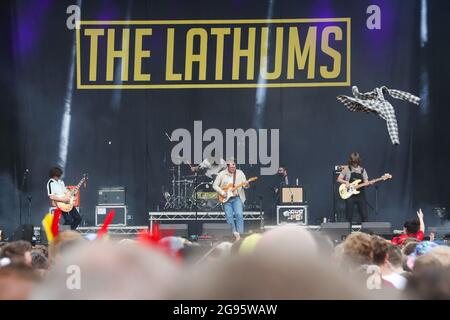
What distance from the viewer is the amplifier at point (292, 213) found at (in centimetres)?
1542

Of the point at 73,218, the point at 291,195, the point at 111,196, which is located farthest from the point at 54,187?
the point at 291,195

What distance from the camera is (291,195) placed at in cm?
1550

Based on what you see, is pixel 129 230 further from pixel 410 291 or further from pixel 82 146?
pixel 410 291

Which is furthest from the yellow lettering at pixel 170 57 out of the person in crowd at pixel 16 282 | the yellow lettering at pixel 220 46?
the person in crowd at pixel 16 282

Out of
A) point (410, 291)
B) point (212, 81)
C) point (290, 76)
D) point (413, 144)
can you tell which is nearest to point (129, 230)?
point (212, 81)

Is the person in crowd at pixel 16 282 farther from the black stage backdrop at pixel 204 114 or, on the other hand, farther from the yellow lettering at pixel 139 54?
the yellow lettering at pixel 139 54

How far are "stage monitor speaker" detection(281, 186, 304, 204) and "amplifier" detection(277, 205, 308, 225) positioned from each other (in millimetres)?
138

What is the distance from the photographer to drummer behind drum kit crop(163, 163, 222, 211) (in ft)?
50.7

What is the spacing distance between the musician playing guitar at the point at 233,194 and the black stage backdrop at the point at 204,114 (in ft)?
5.37

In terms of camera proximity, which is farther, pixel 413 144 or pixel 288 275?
pixel 413 144

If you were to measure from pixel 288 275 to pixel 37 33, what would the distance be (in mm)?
16380

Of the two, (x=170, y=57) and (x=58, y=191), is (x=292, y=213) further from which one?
(x=58, y=191)

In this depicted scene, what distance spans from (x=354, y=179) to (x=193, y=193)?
3.14 m
